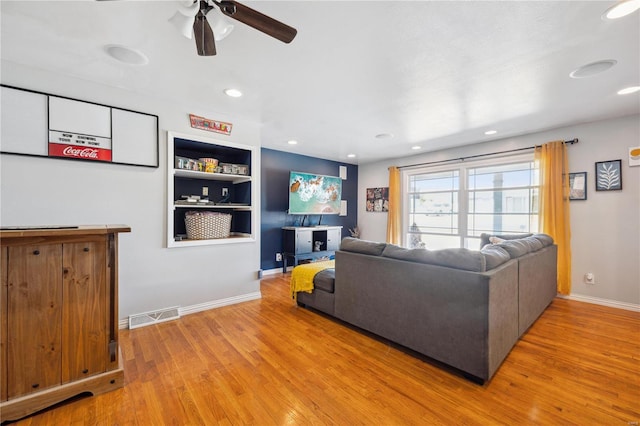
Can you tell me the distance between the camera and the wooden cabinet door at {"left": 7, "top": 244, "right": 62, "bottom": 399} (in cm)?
149

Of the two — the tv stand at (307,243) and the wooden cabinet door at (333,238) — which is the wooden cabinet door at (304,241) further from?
the wooden cabinet door at (333,238)

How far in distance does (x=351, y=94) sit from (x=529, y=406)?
110 inches

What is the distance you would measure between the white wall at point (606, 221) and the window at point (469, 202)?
50 cm

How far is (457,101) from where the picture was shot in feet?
9.46

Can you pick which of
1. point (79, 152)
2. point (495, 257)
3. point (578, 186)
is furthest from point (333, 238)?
point (79, 152)

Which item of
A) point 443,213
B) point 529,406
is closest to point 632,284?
point 443,213

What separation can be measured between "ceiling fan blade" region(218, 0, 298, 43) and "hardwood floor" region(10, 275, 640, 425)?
215 cm

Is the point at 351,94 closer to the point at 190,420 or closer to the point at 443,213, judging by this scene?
the point at 190,420

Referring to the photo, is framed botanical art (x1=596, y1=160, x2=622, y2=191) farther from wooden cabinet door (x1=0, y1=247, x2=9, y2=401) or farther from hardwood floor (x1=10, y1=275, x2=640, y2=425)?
wooden cabinet door (x1=0, y1=247, x2=9, y2=401)

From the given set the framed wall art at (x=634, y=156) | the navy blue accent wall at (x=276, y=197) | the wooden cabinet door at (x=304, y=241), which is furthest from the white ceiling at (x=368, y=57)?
the wooden cabinet door at (x=304, y=241)

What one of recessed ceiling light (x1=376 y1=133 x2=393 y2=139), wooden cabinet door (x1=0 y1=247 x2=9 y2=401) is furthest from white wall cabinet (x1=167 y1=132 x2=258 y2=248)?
recessed ceiling light (x1=376 y1=133 x2=393 y2=139)

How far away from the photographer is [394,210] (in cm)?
575

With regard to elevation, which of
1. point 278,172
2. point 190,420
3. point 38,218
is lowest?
point 190,420

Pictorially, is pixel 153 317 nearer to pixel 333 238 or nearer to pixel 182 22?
pixel 182 22
